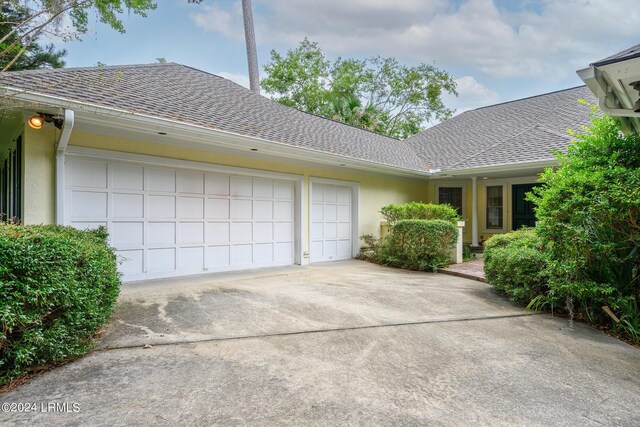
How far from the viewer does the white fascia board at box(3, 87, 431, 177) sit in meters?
Result: 4.63

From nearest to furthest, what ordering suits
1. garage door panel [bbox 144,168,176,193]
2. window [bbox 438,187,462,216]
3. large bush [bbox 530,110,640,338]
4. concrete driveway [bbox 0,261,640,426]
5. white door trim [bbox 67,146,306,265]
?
concrete driveway [bbox 0,261,640,426]
large bush [bbox 530,110,640,338]
white door trim [bbox 67,146,306,265]
garage door panel [bbox 144,168,176,193]
window [bbox 438,187,462,216]

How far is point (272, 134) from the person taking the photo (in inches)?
305

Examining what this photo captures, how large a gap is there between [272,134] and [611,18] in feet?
29.4

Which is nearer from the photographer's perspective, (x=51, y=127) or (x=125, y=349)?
(x=125, y=349)

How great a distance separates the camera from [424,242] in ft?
26.6

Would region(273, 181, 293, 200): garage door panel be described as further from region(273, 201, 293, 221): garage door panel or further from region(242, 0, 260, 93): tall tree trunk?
region(242, 0, 260, 93): tall tree trunk

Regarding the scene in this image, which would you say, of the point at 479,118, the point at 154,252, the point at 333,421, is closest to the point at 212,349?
the point at 333,421

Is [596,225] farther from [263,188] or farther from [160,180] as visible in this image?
[160,180]

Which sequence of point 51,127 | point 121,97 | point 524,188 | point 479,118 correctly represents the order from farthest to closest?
1. point 479,118
2. point 524,188
3. point 121,97
4. point 51,127

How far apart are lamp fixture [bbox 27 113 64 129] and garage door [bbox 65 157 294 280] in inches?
29.1

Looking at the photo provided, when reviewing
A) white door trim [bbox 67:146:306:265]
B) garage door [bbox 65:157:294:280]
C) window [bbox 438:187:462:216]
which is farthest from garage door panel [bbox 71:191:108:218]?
window [bbox 438:187:462:216]

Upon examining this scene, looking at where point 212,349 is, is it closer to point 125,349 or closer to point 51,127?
point 125,349

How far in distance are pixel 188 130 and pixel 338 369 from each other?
4.86m

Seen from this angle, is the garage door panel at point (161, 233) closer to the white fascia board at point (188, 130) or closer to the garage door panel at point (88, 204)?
the garage door panel at point (88, 204)
